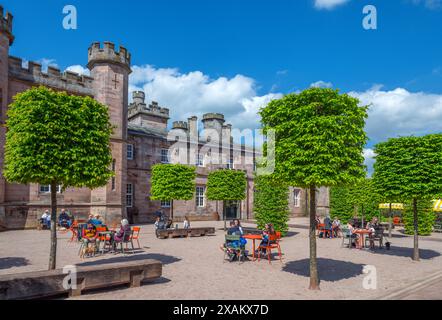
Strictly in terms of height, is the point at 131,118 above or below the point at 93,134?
above

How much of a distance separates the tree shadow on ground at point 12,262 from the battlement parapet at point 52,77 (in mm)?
16037

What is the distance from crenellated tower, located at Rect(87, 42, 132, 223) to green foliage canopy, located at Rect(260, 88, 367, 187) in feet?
63.9

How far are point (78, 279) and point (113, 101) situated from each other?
21.4 m

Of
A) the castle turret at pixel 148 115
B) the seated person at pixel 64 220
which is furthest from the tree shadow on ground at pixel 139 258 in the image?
the castle turret at pixel 148 115

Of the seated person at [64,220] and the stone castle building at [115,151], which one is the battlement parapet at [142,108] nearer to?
the stone castle building at [115,151]

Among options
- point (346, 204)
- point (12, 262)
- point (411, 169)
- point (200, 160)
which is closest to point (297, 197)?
point (200, 160)

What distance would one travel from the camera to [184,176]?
2259 centimetres

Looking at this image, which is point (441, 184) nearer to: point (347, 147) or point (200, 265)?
point (347, 147)

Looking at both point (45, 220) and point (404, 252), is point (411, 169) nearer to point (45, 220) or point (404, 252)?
point (404, 252)

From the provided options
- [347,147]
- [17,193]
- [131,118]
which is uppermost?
[131,118]

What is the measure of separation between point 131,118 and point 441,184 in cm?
3593

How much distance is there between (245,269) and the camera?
1077cm

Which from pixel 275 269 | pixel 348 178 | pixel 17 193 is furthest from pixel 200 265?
pixel 17 193

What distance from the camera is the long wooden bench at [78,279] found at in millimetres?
6453
